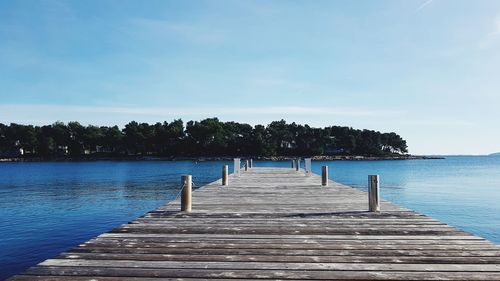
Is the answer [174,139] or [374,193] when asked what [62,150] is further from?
[374,193]

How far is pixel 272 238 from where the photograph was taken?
672 centimetres

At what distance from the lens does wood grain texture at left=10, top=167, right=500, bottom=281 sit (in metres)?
4.79

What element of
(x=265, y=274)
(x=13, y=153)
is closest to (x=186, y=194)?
(x=265, y=274)

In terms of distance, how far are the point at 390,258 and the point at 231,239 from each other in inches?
98.2

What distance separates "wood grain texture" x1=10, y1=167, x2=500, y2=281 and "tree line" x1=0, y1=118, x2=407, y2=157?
408 ft

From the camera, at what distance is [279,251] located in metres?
5.83

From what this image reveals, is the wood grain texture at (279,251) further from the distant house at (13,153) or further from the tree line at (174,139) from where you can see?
the distant house at (13,153)

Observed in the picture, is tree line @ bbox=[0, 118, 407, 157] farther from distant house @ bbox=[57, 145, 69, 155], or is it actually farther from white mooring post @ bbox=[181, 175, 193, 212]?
white mooring post @ bbox=[181, 175, 193, 212]

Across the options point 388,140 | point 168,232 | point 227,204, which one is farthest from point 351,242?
point 388,140

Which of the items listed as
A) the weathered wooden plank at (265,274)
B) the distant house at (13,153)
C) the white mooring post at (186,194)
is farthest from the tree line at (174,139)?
the weathered wooden plank at (265,274)

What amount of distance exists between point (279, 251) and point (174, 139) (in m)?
134

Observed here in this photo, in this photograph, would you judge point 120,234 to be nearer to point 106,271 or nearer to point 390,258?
point 106,271

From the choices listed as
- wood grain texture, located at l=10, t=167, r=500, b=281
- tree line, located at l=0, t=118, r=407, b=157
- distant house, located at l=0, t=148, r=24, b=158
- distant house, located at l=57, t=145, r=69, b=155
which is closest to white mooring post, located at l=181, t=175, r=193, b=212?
wood grain texture, located at l=10, t=167, r=500, b=281

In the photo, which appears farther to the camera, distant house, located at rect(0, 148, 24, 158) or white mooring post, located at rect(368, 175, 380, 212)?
distant house, located at rect(0, 148, 24, 158)
